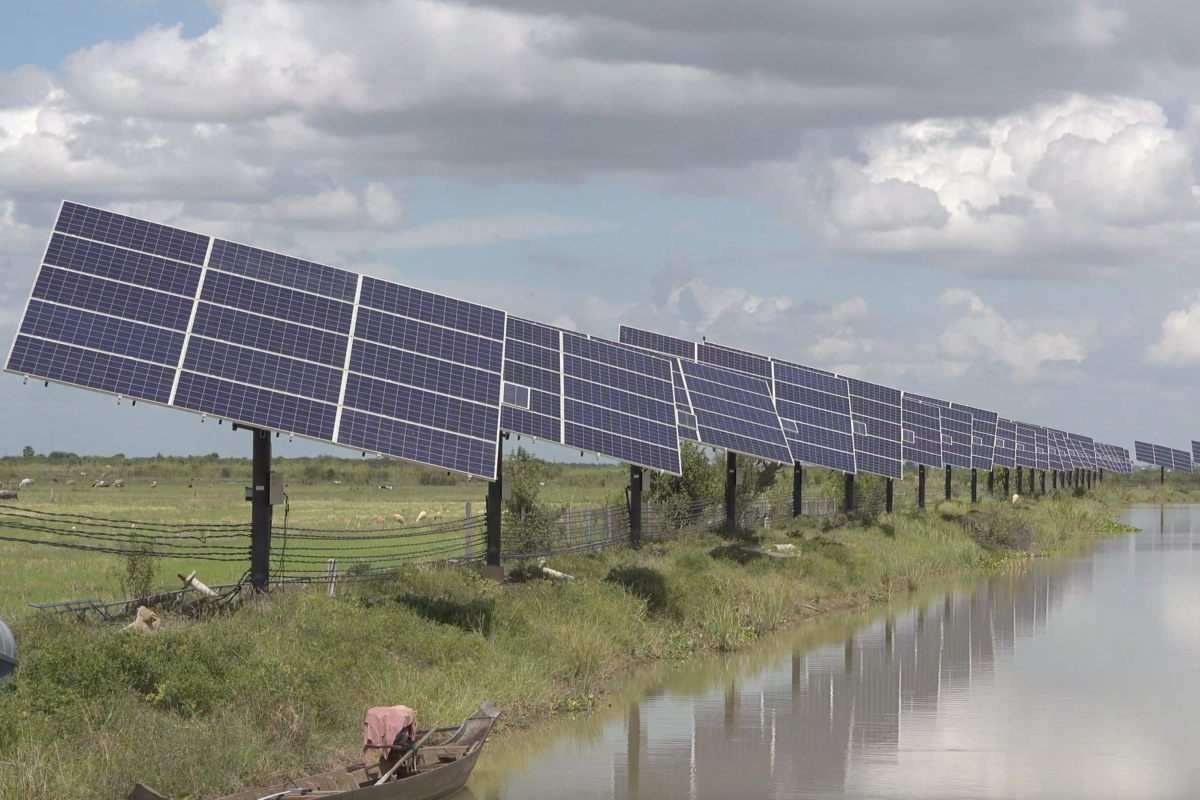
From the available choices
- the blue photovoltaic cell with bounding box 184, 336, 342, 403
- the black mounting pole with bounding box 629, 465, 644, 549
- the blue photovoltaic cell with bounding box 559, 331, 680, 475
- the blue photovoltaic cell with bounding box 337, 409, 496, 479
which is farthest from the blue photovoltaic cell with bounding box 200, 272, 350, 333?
the black mounting pole with bounding box 629, 465, 644, 549

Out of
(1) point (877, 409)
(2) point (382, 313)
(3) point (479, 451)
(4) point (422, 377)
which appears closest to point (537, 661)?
(3) point (479, 451)

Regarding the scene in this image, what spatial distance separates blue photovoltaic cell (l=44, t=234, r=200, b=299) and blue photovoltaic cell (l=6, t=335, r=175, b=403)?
6.38 ft

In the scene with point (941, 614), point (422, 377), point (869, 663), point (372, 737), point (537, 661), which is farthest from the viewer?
point (941, 614)

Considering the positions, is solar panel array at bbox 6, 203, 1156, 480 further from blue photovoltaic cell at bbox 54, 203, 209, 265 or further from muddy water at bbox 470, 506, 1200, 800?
muddy water at bbox 470, 506, 1200, 800

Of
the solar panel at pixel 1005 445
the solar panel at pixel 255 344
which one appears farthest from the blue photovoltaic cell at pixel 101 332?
the solar panel at pixel 1005 445

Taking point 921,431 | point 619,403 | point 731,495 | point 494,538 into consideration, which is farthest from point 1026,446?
point 494,538

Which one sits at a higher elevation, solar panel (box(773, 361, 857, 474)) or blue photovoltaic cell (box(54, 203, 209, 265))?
solar panel (box(773, 361, 857, 474))

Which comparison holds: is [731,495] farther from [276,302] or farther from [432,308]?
[276,302]

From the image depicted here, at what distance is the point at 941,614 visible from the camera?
32.9 metres

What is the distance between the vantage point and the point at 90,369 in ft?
62.5

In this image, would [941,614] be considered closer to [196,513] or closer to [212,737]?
[212,737]

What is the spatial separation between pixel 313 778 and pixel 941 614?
A: 2191 cm

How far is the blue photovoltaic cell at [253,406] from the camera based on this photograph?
19344mm

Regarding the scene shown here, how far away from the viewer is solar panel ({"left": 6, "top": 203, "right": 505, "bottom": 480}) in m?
19.5
